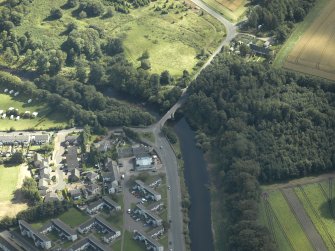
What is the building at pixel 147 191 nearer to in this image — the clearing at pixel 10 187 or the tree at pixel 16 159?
the clearing at pixel 10 187

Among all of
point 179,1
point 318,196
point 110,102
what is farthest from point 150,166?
point 179,1

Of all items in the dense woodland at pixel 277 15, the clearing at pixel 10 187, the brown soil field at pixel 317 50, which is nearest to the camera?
the clearing at pixel 10 187

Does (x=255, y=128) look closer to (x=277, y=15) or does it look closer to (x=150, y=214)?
(x=150, y=214)

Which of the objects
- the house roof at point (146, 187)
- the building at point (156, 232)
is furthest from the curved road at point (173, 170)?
the house roof at point (146, 187)

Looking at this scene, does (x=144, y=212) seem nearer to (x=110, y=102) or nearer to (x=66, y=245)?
(x=66, y=245)

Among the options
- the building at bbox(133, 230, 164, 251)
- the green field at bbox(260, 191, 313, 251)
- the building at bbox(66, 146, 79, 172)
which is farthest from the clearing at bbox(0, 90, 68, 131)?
the green field at bbox(260, 191, 313, 251)

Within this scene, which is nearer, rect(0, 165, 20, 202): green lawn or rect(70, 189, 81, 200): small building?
rect(70, 189, 81, 200): small building

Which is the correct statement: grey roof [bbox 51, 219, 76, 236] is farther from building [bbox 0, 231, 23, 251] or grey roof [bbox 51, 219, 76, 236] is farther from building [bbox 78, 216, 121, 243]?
building [bbox 0, 231, 23, 251]
